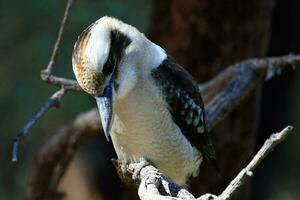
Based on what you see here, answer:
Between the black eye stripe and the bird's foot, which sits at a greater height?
the black eye stripe

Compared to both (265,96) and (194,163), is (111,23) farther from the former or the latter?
(265,96)

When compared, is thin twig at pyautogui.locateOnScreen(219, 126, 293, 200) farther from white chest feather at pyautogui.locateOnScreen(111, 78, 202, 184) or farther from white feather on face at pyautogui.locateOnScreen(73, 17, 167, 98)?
white chest feather at pyautogui.locateOnScreen(111, 78, 202, 184)

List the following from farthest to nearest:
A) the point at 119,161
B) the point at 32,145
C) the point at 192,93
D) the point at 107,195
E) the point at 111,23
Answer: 1. the point at 32,145
2. the point at 107,195
3. the point at 192,93
4. the point at 119,161
5. the point at 111,23

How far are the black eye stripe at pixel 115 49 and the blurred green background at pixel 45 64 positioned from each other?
7.12ft

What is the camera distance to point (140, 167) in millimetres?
2723

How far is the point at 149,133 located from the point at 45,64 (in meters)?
2.37

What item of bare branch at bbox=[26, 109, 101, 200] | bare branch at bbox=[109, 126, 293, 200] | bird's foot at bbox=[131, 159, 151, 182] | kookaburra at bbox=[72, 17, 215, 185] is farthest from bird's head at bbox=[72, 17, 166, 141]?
bare branch at bbox=[26, 109, 101, 200]

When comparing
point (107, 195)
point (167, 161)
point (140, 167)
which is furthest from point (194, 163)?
point (107, 195)

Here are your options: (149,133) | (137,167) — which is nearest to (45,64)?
(149,133)

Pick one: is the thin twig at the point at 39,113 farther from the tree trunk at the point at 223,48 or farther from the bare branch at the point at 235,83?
the tree trunk at the point at 223,48

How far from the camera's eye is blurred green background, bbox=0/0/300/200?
5.06 metres

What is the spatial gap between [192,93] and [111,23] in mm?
520

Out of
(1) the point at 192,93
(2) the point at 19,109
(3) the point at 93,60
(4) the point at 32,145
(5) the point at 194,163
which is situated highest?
(3) the point at 93,60

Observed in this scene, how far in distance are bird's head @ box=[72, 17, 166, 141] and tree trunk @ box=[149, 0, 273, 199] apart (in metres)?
1.19
